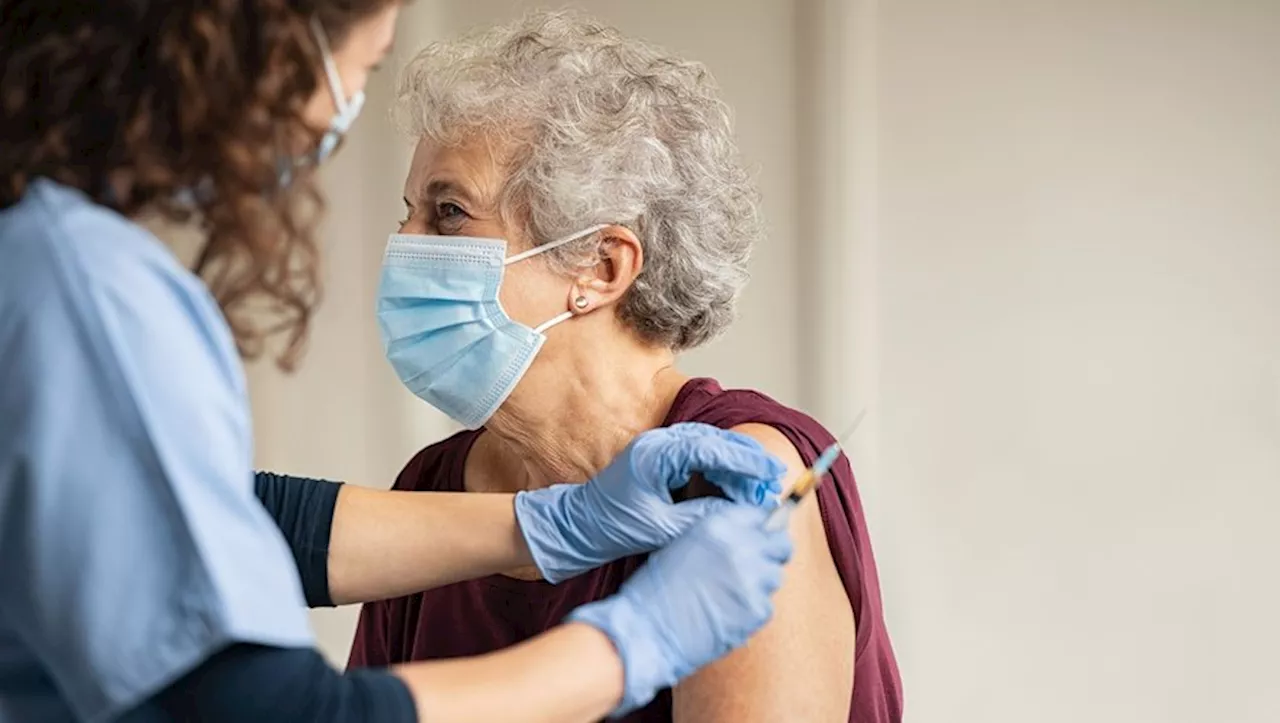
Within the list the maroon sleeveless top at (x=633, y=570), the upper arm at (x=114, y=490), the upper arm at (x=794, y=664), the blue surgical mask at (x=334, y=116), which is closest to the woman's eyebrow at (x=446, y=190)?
the maroon sleeveless top at (x=633, y=570)

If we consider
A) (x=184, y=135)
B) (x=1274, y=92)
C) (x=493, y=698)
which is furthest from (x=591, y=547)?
(x=1274, y=92)

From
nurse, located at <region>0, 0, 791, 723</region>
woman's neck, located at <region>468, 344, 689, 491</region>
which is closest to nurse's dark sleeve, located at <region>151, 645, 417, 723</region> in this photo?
nurse, located at <region>0, 0, 791, 723</region>

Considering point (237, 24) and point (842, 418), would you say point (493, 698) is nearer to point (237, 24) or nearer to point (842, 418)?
point (237, 24)

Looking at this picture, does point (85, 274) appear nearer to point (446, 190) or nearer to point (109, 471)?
point (109, 471)

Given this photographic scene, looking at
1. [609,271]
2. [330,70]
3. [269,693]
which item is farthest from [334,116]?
[609,271]

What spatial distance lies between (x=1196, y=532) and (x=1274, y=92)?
0.69 metres

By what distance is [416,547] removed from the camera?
1.53 metres

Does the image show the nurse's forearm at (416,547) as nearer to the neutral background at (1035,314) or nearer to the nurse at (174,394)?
the nurse at (174,394)

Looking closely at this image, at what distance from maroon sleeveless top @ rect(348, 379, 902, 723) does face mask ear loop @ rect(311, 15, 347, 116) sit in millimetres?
617

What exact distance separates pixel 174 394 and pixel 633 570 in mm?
773

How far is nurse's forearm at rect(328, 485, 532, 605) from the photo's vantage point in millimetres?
1513

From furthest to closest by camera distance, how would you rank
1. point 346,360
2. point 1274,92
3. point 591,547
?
point 346,360, point 1274,92, point 591,547

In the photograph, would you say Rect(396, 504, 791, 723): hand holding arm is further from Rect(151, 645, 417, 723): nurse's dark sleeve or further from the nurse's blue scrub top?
the nurse's blue scrub top

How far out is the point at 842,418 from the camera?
2.44 m
